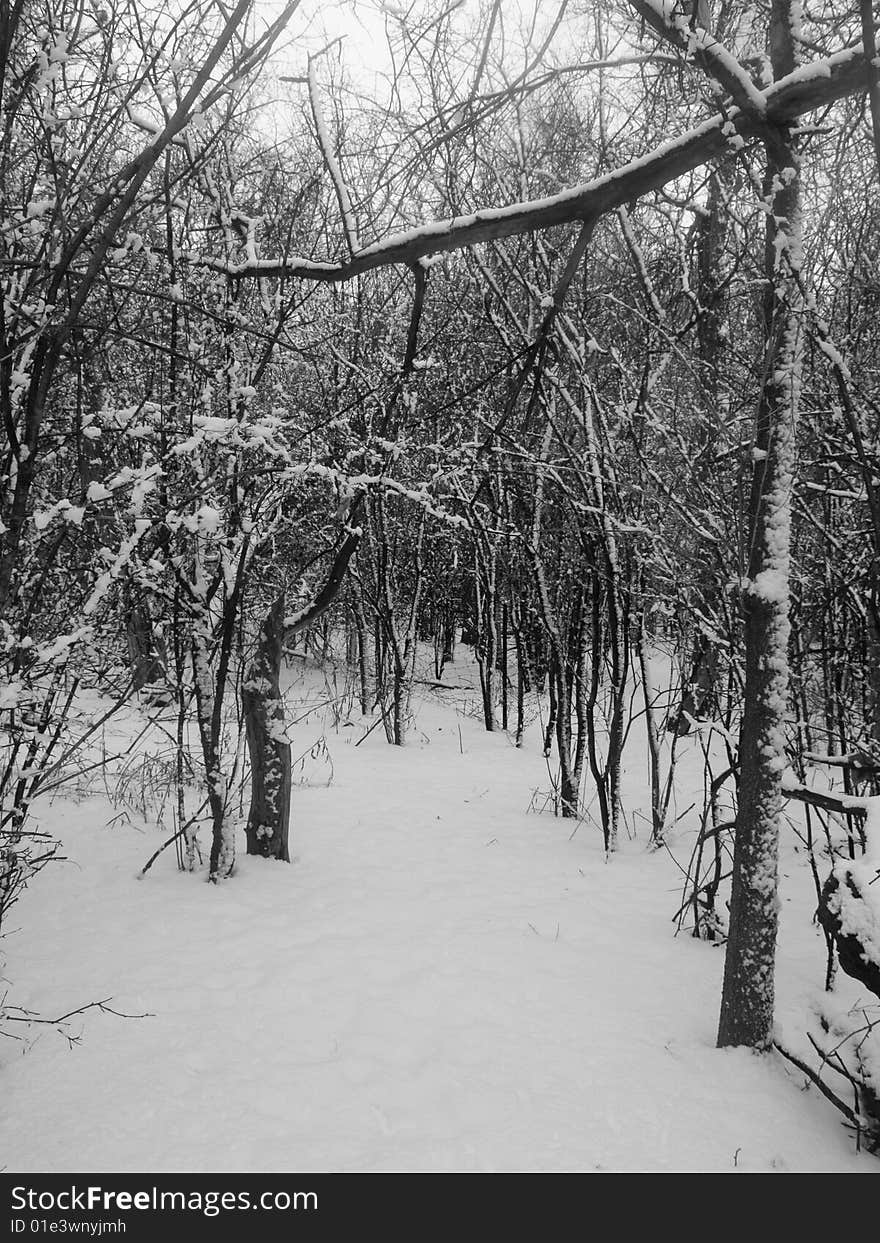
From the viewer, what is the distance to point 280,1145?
2410 mm

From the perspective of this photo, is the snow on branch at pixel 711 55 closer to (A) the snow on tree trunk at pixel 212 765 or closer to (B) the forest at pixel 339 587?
(B) the forest at pixel 339 587

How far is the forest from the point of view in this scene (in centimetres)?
232

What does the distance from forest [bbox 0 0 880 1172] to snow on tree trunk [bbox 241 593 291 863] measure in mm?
34

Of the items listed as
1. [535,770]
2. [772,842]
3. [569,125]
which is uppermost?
[569,125]

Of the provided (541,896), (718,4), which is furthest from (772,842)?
(718,4)

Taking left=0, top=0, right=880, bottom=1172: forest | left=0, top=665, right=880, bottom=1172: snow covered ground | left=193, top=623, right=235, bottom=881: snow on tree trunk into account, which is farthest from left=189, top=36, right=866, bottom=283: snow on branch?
left=193, top=623, right=235, bottom=881: snow on tree trunk

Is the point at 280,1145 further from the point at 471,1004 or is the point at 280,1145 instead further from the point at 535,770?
the point at 535,770

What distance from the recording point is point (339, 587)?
5125 mm

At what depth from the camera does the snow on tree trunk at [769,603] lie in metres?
2.60

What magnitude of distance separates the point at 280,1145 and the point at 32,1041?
4.24 ft

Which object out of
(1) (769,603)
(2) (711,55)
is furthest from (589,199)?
(1) (769,603)

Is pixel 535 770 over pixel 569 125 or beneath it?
beneath
